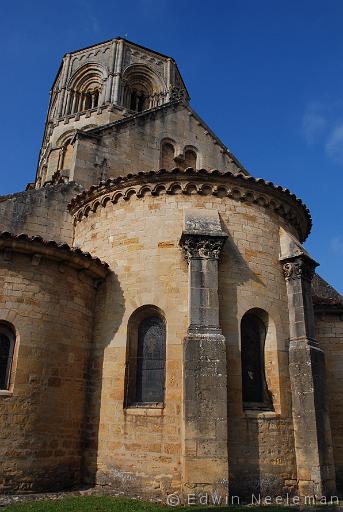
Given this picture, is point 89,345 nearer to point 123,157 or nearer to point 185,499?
→ point 185,499

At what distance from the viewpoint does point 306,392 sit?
32.4 feet

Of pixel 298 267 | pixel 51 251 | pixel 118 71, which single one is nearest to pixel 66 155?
pixel 118 71

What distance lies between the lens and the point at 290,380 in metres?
10.1

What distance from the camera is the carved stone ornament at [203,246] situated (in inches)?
399

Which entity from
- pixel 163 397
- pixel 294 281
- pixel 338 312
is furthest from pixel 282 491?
pixel 338 312

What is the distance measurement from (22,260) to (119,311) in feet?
8.00

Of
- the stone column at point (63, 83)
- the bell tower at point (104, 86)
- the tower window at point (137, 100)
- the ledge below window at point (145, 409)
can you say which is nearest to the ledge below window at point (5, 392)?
the ledge below window at point (145, 409)

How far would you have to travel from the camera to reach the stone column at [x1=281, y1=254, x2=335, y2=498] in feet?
30.7

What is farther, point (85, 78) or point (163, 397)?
point (85, 78)

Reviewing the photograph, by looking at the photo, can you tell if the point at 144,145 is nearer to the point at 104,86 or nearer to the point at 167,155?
the point at 167,155

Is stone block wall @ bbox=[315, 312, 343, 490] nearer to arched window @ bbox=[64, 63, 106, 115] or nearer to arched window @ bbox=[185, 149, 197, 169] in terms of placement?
arched window @ bbox=[185, 149, 197, 169]

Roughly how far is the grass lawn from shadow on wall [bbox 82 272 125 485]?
1.23 m

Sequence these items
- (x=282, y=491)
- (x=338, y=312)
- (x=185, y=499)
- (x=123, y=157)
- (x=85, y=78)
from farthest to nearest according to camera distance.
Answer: (x=85, y=78)
(x=123, y=157)
(x=338, y=312)
(x=282, y=491)
(x=185, y=499)

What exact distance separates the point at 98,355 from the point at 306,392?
4678mm
